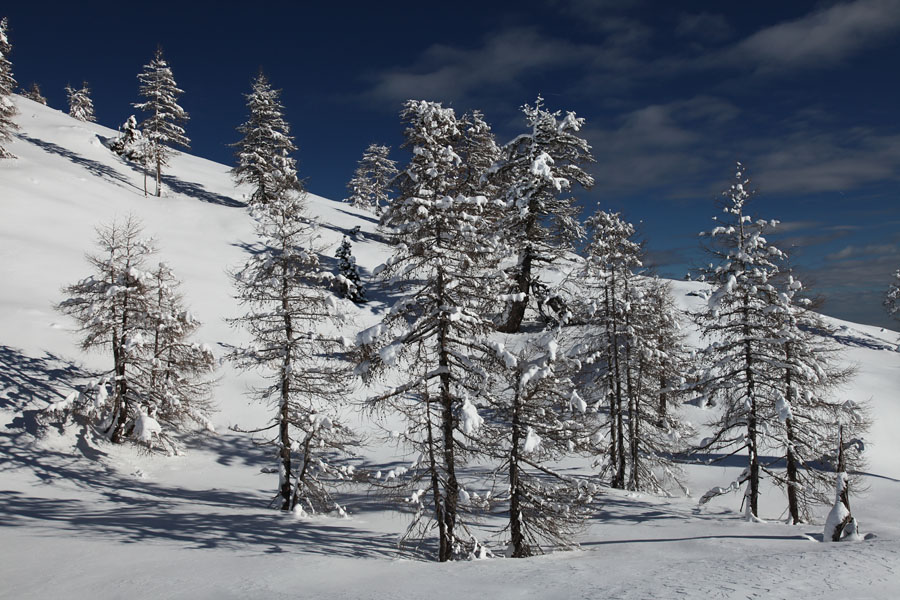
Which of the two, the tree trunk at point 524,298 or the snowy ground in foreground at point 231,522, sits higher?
the tree trunk at point 524,298

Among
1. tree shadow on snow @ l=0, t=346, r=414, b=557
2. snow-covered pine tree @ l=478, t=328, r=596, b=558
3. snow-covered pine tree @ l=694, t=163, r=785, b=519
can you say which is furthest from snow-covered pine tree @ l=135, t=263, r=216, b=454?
snow-covered pine tree @ l=694, t=163, r=785, b=519

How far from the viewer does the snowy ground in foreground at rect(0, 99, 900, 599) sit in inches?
326

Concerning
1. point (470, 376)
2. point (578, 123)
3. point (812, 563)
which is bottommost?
point (812, 563)

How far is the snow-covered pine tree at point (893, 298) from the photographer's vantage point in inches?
1665

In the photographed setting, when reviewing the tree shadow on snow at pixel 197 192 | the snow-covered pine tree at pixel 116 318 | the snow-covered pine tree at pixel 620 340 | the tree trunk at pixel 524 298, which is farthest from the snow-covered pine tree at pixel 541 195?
the tree shadow on snow at pixel 197 192

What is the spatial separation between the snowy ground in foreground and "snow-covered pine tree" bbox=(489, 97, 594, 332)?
13.0 m

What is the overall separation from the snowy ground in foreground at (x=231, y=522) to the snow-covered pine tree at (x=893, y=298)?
19.3 feet

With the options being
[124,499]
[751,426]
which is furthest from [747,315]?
[124,499]

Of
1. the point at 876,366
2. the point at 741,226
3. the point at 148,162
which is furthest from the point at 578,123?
the point at 148,162

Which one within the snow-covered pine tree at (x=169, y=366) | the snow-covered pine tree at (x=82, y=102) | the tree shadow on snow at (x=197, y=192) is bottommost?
the snow-covered pine tree at (x=169, y=366)

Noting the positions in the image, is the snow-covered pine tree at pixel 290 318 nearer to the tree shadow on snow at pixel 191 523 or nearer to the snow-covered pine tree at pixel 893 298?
the tree shadow on snow at pixel 191 523

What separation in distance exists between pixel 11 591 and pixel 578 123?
95.4ft

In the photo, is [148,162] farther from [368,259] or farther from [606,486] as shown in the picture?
[606,486]

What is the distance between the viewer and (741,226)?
15281 millimetres
